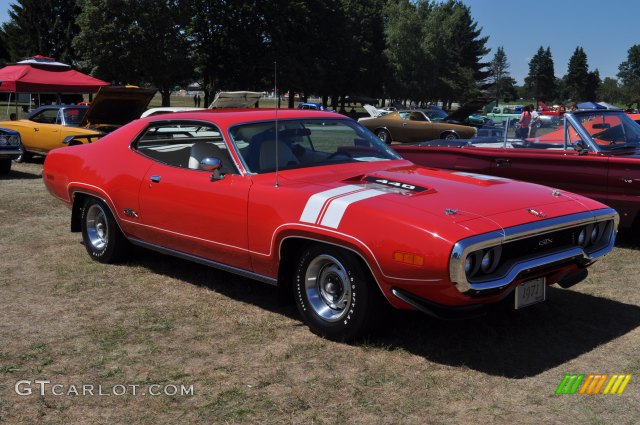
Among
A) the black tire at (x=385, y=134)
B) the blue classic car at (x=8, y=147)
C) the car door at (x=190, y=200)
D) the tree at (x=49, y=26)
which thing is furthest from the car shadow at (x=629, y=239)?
the tree at (x=49, y=26)

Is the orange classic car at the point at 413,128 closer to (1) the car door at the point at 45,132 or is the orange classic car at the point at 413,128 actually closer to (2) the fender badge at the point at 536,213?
(1) the car door at the point at 45,132

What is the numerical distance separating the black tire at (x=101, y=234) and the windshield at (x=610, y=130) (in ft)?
17.0

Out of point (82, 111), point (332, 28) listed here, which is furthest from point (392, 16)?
point (82, 111)

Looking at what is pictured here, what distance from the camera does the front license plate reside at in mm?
4124

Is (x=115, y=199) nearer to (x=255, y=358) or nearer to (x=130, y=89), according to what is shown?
(x=255, y=358)

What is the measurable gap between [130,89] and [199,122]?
8709mm

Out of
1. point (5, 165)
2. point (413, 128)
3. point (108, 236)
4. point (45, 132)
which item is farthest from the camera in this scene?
point (413, 128)

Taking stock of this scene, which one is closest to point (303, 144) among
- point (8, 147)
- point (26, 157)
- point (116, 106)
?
point (116, 106)

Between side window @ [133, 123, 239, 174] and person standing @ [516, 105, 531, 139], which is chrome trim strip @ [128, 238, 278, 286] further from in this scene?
person standing @ [516, 105, 531, 139]

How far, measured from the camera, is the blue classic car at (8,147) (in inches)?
508

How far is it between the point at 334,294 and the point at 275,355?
0.55 metres

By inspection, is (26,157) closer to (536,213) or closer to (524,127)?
(524,127)

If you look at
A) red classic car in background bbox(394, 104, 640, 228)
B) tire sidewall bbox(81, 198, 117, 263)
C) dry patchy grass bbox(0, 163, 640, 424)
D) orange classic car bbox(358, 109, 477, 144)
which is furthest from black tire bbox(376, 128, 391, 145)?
tire sidewall bbox(81, 198, 117, 263)

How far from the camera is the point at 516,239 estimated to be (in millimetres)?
3965
